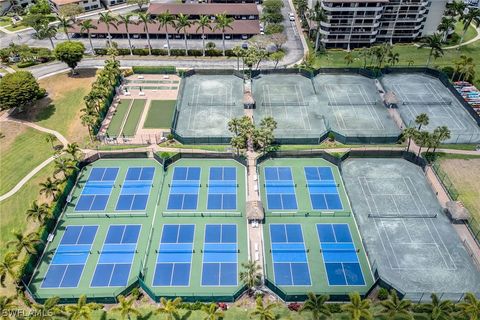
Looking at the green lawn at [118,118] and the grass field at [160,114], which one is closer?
the green lawn at [118,118]

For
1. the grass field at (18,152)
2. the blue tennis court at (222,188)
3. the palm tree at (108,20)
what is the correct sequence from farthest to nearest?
the palm tree at (108,20) < the grass field at (18,152) < the blue tennis court at (222,188)

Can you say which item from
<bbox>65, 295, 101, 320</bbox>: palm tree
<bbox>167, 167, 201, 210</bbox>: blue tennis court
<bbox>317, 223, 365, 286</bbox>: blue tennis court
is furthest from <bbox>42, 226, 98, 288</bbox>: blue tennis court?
<bbox>317, 223, 365, 286</bbox>: blue tennis court

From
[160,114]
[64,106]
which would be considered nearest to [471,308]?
[160,114]

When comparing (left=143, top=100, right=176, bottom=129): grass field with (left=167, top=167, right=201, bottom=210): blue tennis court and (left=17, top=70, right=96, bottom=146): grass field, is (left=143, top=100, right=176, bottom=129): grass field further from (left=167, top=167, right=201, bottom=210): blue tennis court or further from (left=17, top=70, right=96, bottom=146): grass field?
(left=167, top=167, right=201, bottom=210): blue tennis court

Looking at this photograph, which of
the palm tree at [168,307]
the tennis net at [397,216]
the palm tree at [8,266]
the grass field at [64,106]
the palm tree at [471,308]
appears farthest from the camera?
the grass field at [64,106]

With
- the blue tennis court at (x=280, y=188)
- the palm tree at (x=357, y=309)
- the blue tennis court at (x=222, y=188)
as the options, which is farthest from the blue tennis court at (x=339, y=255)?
the blue tennis court at (x=222, y=188)

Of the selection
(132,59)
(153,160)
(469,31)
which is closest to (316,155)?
(153,160)

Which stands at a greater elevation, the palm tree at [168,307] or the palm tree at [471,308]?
the palm tree at [168,307]

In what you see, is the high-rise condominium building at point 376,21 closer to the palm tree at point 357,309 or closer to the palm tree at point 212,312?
the palm tree at point 357,309
